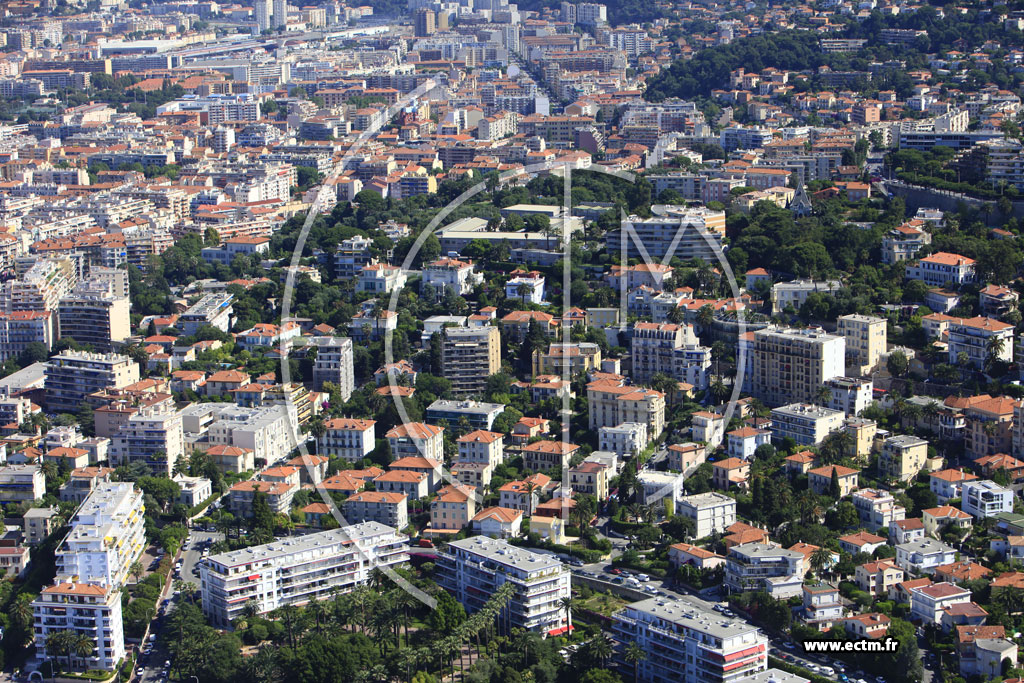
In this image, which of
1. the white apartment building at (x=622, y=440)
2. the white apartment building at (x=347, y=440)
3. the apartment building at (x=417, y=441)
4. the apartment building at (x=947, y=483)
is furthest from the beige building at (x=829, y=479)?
the white apartment building at (x=347, y=440)

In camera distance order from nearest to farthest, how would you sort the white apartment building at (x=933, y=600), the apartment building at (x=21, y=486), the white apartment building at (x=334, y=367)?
the white apartment building at (x=933, y=600) → the apartment building at (x=21, y=486) → the white apartment building at (x=334, y=367)

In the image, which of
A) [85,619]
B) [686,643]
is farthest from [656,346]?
[85,619]

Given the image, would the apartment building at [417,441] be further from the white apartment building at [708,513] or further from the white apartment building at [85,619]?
the white apartment building at [85,619]

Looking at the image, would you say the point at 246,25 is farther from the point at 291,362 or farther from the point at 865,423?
the point at 865,423

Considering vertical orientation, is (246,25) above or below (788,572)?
above

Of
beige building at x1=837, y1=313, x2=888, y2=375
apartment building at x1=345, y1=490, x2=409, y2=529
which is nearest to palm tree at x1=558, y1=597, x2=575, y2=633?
apartment building at x1=345, y1=490, x2=409, y2=529

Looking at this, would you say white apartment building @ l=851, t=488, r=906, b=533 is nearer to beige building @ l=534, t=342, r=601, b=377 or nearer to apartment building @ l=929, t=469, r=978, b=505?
apartment building @ l=929, t=469, r=978, b=505

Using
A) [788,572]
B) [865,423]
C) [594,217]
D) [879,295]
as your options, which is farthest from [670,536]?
[594,217]

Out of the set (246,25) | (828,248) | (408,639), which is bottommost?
(408,639)
